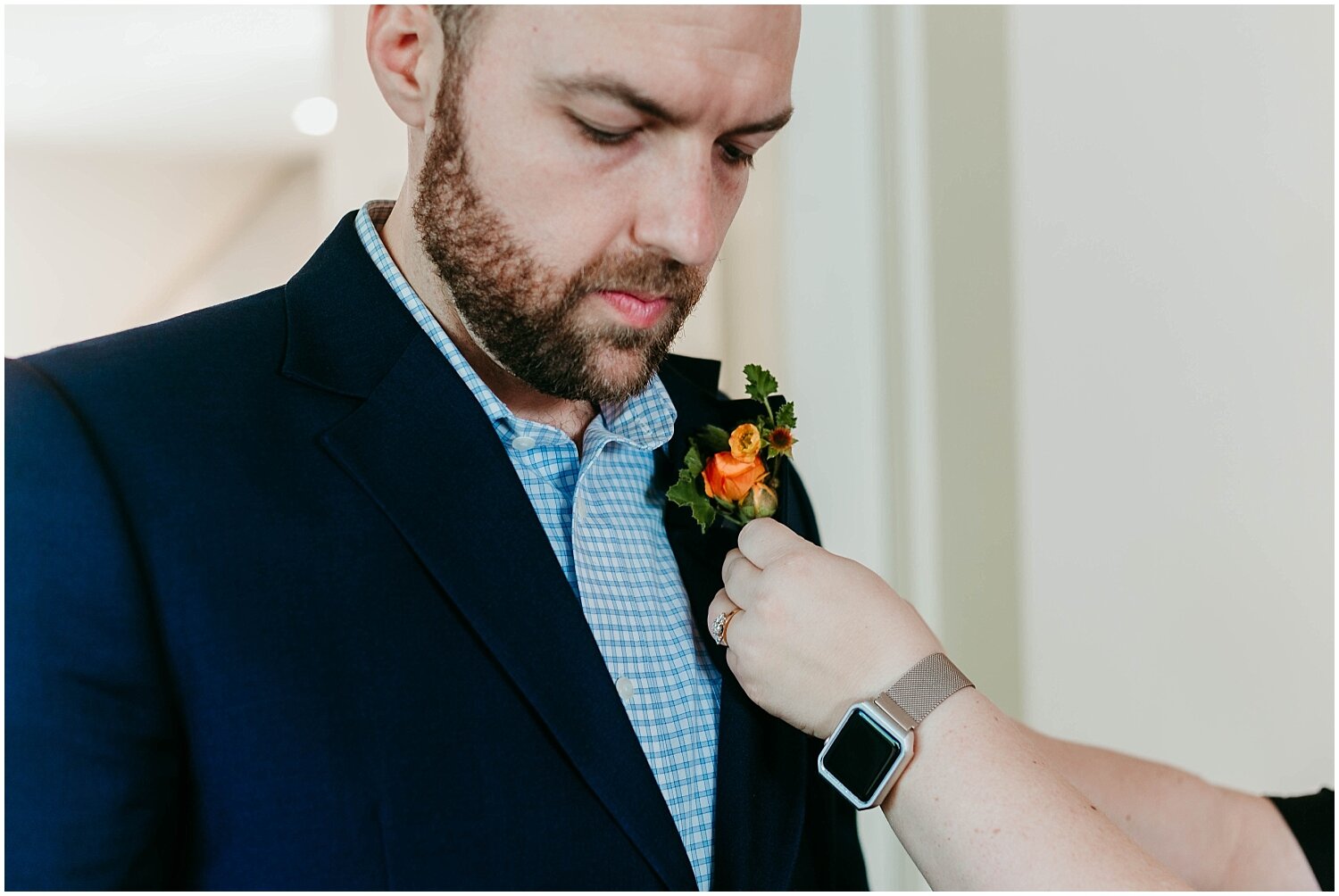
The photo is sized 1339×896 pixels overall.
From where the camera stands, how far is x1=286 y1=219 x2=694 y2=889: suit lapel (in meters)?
0.86

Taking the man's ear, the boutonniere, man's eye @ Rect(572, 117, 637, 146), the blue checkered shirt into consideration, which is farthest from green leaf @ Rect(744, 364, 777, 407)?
the man's ear

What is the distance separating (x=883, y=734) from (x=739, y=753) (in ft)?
0.42

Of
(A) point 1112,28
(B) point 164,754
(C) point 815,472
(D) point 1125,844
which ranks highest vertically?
(A) point 1112,28

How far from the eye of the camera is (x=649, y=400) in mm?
1114

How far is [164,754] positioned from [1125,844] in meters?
0.76

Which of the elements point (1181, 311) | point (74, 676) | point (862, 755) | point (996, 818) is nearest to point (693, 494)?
point (862, 755)

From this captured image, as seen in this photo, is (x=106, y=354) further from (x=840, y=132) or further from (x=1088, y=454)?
(x=1088, y=454)

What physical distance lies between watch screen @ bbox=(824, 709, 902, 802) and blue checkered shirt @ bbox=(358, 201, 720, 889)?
0.38 feet

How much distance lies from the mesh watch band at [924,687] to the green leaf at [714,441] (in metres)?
0.29

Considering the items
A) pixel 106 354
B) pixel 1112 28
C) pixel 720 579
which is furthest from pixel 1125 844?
pixel 1112 28

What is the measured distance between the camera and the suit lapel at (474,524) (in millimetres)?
858

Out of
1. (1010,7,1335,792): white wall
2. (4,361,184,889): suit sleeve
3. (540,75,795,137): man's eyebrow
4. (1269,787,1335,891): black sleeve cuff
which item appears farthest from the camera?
(1010,7,1335,792): white wall

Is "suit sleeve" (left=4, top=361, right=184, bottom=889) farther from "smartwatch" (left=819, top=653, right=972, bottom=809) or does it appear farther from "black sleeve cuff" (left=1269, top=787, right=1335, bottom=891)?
"black sleeve cuff" (left=1269, top=787, right=1335, bottom=891)

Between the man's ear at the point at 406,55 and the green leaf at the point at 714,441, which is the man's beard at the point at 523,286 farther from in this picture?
the green leaf at the point at 714,441
